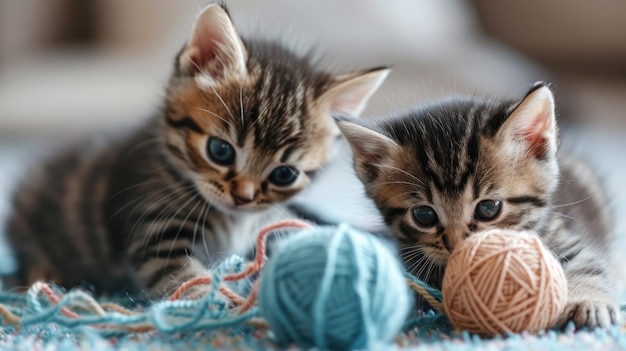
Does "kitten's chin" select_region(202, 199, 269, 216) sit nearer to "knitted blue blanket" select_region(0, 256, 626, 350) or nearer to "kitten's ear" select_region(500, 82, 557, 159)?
"knitted blue blanket" select_region(0, 256, 626, 350)

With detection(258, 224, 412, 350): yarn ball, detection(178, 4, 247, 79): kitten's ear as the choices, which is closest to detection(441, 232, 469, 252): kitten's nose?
detection(258, 224, 412, 350): yarn ball

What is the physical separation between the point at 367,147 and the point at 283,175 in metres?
0.22

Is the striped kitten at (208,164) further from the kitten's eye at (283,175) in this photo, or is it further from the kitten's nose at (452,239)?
the kitten's nose at (452,239)

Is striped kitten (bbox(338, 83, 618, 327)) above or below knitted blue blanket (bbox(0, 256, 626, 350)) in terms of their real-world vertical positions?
above

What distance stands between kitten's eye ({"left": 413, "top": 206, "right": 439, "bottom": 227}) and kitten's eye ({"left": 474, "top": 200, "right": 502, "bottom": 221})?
0.24 ft

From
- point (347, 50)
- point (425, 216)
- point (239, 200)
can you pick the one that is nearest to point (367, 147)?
point (425, 216)

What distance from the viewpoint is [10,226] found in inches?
71.2

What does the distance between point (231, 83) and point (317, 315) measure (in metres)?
0.75

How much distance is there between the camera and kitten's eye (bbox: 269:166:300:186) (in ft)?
4.91

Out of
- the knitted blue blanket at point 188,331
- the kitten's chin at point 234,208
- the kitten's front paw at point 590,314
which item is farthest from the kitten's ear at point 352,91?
the kitten's front paw at point 590,314

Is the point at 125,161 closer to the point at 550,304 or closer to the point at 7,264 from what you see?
the point at 7,264

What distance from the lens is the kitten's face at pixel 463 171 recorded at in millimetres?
1215

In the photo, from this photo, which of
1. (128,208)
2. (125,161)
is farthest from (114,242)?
(125,161)

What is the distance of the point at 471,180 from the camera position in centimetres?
121
